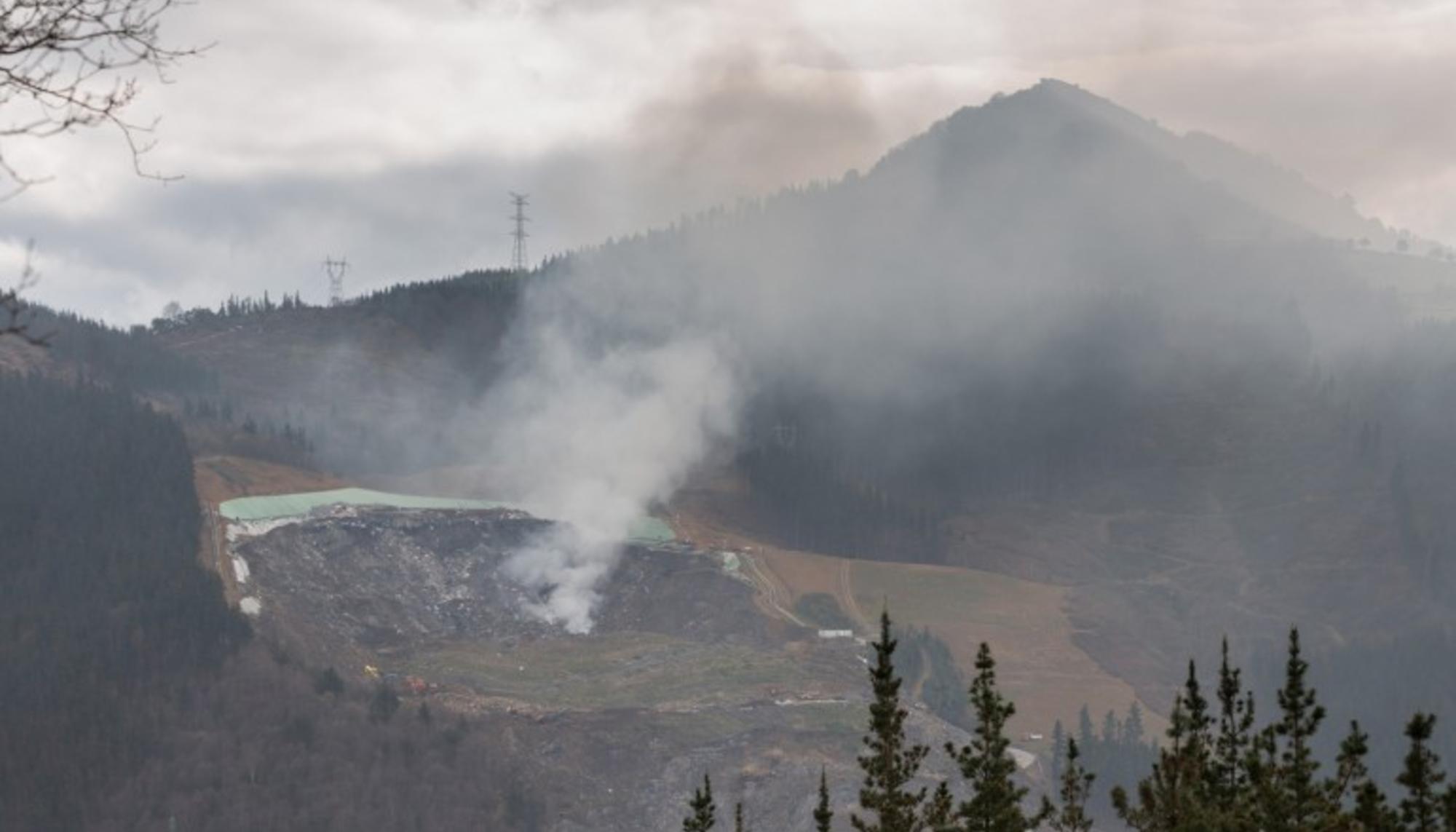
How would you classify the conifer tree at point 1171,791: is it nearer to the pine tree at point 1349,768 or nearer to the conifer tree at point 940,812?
the pine tree at point 1349,768

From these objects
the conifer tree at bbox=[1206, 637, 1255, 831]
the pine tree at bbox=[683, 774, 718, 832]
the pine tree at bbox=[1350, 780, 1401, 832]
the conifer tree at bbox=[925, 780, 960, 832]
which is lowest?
the pine tree at bbox=[683, 774, 718, 832]

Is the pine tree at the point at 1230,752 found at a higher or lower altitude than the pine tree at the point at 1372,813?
higher

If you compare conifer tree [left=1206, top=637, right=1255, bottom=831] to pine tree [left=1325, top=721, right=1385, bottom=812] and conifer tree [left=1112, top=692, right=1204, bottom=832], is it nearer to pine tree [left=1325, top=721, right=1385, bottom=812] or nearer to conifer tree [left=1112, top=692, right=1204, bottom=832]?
conifer tree [left=1112, top=692, right=1204, bottom=832]

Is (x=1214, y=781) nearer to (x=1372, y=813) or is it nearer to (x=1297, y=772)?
(x=1297, y=772)

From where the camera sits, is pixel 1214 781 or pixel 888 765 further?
pixel 888 765

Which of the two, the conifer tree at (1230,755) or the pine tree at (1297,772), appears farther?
the conifer tree at (1230,755)

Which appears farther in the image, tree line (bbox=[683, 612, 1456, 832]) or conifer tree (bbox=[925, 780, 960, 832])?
conifer tree (bbox=[925, 780, 960, 832])

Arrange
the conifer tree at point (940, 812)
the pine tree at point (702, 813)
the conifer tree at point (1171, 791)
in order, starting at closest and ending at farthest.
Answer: the conifer tree at point (1171, 791) < the conifer tree at point (940, 812) < the pine tree at point (702, 813)

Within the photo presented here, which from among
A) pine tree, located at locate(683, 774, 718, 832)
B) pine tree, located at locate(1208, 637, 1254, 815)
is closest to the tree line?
pine tree, located at locate(1208, 637, 1254, 815)

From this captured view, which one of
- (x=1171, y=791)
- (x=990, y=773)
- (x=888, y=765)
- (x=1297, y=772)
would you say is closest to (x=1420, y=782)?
(x=1297, y=772)

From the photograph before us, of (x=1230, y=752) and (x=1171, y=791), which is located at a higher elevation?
(x=1230, y=752)

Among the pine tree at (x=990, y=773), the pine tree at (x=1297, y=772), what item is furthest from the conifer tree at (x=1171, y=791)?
the pine tree at (x=990, y=773)

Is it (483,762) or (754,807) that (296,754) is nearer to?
(483,762)

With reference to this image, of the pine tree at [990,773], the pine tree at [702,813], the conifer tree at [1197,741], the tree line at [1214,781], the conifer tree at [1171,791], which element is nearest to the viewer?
the tree line at [1214,781]
